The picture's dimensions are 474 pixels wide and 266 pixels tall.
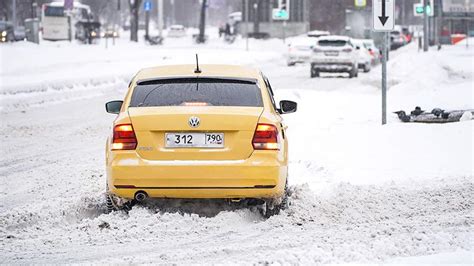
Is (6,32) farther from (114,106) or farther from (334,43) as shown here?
(114,106)

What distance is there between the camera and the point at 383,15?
1441cm

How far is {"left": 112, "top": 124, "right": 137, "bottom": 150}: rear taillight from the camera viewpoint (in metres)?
7.71

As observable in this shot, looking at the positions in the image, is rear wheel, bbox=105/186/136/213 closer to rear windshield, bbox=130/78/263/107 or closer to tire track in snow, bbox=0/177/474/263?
tire track in snow, bbox=0/177/474/263

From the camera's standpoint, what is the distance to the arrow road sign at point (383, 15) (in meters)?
14.4

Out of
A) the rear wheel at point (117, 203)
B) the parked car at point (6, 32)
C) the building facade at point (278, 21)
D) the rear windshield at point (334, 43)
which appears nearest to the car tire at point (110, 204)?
the rear wheel at point (117, 203)

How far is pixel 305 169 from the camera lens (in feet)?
37.5

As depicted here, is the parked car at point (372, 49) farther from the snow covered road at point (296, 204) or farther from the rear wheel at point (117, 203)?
the rear wheel at point (117, 203)

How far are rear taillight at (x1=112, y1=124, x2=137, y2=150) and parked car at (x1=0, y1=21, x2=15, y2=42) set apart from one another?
54.0 m

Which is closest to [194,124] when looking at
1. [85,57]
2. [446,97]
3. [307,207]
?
[307,207]

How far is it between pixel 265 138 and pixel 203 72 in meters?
1.13

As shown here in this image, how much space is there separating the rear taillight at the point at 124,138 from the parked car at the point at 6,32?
A: 177ft

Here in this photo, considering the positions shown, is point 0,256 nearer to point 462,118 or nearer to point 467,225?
point 467,225

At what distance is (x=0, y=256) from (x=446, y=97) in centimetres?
1486

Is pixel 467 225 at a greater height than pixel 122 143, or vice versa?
pixel 122 143
